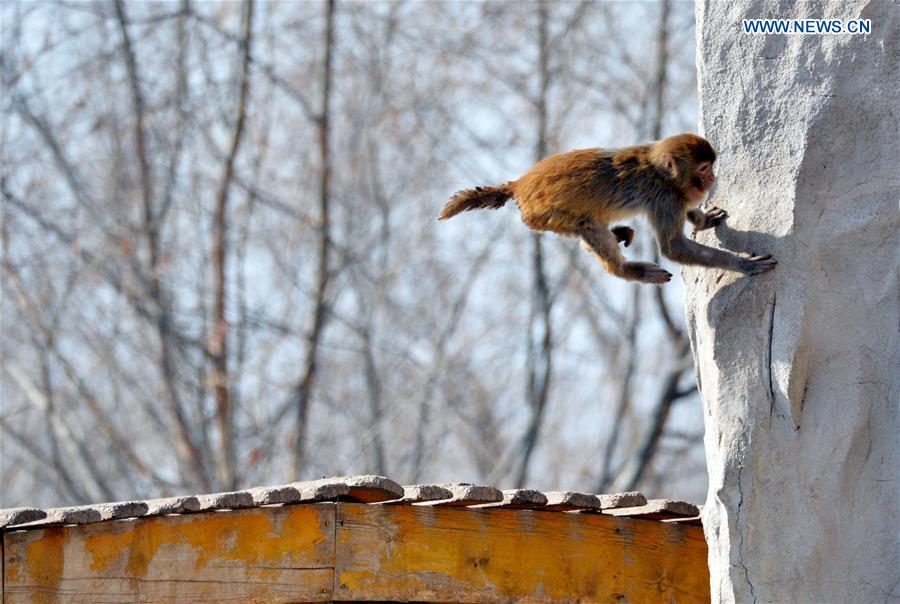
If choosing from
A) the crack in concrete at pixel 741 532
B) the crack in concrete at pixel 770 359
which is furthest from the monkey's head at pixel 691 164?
the crack in concrete at pixel 741 532

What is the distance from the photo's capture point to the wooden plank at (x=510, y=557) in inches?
202

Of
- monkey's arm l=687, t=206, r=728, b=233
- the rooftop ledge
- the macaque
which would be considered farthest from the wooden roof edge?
monkey's arm l=687, t=206, r=728, b=233

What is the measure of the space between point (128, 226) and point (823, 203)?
31.9 feet

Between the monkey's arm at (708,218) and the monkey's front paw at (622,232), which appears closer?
the monkey's arm at (708,218)

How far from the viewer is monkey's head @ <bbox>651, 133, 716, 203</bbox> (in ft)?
16.2

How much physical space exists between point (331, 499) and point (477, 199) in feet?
4.72

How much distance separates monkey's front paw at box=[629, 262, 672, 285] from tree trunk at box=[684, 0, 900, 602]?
24.2 inches

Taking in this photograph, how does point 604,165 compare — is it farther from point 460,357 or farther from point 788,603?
point 460,357

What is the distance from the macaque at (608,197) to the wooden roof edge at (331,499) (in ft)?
3.16

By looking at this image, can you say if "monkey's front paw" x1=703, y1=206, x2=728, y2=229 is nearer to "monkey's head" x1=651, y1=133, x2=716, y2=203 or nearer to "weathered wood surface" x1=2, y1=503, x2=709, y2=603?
"monkey's head" x1=651, y1=133, x2=716, y2=203

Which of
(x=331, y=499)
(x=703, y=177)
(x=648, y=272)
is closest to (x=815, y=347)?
(x=703, y=177)

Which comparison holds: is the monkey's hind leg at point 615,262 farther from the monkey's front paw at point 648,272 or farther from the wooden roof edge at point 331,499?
the wooden roof edge at point 331,499

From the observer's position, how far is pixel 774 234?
15.4ft

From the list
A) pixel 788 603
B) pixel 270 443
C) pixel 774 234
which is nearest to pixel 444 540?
pixel 788 603
